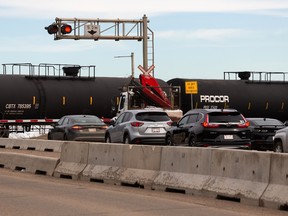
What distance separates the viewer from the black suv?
23.2 meters

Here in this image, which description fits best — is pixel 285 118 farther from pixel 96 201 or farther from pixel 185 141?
pixel 96 201

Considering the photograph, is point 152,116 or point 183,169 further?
point 152,116

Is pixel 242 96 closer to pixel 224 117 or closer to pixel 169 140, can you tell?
pixel 169 140

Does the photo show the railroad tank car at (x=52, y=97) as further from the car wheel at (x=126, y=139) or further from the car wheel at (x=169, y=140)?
the car wheel at (x=169, y=140)

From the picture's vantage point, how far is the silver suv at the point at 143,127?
88.9ft

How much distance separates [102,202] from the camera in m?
13.0

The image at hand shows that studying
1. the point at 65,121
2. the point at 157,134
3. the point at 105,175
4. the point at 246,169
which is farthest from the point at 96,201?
the point at 65,121

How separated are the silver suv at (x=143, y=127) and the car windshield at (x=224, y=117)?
10.5 feet

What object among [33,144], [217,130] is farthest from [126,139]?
[217,130]

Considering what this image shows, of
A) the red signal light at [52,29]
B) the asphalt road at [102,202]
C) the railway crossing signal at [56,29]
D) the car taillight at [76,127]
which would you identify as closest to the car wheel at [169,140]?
the car taillight at [76,127]

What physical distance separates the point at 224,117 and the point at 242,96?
21504 millimetres

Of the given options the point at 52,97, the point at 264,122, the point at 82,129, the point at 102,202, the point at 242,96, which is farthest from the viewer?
the point at 242,96

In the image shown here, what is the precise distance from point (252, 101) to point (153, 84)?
30.1ft

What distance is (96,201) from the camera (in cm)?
1317
